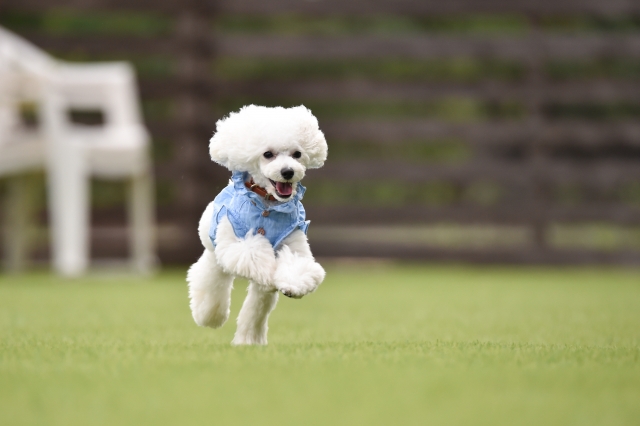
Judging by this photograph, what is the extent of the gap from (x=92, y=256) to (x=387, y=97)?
173cm

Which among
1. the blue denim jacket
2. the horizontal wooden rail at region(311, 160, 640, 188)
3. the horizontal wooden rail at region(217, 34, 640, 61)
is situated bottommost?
the blue denim jacket

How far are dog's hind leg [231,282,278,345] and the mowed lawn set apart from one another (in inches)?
2.3

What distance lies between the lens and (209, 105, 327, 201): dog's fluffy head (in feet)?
6.16

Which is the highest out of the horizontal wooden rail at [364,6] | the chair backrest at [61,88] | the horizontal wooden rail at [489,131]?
the horizontal wooden rail at [364,6]

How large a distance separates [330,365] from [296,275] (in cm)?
23

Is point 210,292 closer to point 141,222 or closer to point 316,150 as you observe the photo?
point 316,150

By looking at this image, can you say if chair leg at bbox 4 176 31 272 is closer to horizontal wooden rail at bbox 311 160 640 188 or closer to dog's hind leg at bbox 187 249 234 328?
horizontal wooden rail at bbox 311 160 640 188

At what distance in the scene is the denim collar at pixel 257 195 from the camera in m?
1.93

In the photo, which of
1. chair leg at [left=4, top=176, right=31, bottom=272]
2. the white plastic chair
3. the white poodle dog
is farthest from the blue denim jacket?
chair leg at [left=4, top=176, right=31, bottom=272]

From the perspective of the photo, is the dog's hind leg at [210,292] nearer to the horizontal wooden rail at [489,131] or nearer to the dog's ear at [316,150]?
the dog's ear at [316,150]

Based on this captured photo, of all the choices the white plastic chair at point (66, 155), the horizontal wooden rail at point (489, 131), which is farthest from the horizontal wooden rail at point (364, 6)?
the white plastic chair at point (66, 155)

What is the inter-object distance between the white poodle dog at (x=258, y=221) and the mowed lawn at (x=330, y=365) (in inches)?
3.9

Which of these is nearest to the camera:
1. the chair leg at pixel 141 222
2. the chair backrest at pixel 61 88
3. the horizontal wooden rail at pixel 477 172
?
the chair backrest at pixel 61 88

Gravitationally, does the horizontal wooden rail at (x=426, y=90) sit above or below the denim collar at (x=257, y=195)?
above
